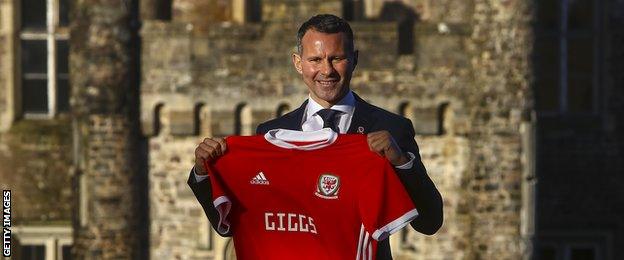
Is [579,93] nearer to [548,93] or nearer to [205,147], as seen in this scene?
[548,93]

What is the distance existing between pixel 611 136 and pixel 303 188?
1071 centimetres

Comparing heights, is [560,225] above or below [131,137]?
below

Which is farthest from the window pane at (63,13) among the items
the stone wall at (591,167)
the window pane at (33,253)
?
the stone wall at (591,167)

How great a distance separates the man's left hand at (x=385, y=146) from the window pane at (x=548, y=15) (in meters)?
11.0

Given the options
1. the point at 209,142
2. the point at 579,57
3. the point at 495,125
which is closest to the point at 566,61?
the point at 579,57

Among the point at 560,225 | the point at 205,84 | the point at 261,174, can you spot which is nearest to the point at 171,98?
the point at 205,84

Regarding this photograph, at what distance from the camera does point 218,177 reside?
225 inches

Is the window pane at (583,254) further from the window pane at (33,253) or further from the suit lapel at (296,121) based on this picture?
the suit lapel at (296,121)

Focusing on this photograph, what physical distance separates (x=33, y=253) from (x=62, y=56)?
2590 mm

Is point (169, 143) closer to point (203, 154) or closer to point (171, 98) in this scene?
point (171, 98)

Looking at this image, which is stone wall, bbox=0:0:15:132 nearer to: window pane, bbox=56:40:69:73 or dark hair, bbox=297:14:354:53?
window pane, bbox=56:40:69:73

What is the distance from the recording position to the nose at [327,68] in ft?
17.9

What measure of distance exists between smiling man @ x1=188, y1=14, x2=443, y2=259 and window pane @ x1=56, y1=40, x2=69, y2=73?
1052 cm

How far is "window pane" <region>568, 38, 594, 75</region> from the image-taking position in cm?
1592
